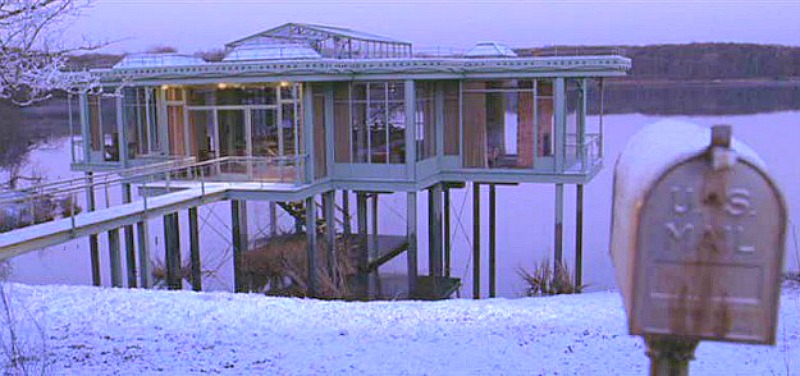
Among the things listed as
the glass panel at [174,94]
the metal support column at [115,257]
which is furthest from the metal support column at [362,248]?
the metal support column at [115,257]

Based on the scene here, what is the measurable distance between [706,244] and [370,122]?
1578 centimetres

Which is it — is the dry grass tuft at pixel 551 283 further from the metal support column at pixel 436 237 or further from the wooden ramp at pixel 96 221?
the wooden ramp at pixel 96 221

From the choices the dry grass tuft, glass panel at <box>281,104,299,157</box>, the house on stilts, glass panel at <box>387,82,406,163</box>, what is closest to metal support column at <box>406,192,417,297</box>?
the house on stilts

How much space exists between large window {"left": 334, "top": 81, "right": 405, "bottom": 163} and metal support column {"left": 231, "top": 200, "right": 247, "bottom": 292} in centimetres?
289

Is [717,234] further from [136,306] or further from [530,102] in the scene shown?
[530,102]

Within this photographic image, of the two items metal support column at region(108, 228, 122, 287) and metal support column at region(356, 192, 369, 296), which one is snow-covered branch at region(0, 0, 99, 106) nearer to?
metal support column at region(108, 228, 122, 287)

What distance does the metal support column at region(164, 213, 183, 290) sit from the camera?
17225 millimetres

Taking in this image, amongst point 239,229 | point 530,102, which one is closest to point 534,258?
point 530,102

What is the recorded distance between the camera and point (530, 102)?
58.9ft

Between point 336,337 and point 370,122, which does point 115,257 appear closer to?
point 370,122

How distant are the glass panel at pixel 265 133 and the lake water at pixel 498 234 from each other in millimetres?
3353

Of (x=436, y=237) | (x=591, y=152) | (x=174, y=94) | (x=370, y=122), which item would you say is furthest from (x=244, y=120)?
(x=591, y=152)

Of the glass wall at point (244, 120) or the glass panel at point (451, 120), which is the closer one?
the glass wall at point (244, 120)

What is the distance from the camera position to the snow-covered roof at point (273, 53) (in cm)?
1819
